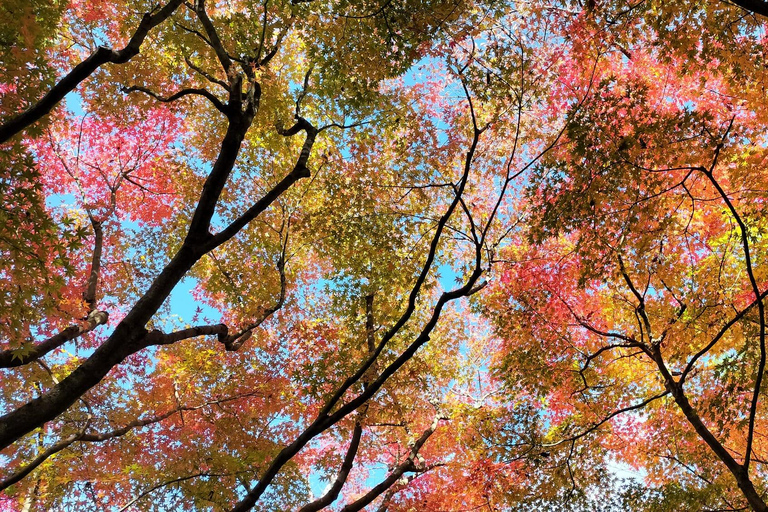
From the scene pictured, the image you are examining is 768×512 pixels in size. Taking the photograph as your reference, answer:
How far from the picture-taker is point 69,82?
462 centimetres

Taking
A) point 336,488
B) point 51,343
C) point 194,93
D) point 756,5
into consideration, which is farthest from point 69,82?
point 336,488

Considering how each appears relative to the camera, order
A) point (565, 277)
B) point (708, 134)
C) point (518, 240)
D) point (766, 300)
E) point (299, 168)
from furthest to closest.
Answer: point (518, 240) → point (565, 277) → point (766, 300) → point (299, 168) → point (708, 134)

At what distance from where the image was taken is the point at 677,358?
7797 mm

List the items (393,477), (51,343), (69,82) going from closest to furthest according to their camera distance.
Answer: (69,82) < (51,343) < (393,477)

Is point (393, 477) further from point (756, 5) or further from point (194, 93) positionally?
point (756, 5)

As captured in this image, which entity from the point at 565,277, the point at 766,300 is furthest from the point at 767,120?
the point at 565,277

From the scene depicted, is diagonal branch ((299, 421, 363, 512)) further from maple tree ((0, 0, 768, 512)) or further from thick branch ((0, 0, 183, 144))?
thick branch ((0, 0, 183, 144))

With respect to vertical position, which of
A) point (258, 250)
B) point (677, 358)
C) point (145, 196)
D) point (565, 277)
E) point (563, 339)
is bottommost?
point (677, 358)

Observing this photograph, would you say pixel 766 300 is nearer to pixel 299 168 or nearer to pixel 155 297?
pixel 299 168

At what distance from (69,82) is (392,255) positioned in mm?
6161

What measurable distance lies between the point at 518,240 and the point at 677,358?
14.7ft

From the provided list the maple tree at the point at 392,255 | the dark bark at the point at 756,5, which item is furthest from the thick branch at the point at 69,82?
the dark bark at the point at 756,5

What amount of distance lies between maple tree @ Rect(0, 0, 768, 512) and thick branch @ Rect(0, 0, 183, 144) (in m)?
0.02

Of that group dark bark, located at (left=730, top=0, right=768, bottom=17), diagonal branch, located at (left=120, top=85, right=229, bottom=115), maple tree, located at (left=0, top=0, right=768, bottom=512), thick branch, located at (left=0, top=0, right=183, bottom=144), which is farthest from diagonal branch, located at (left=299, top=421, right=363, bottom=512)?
dark bark, located at (left=730, top=0, right=768, bottom=17)
